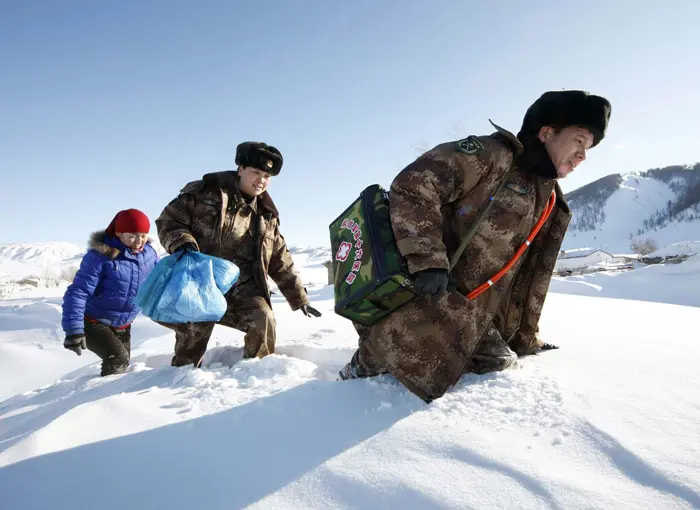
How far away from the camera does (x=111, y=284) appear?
3166mm

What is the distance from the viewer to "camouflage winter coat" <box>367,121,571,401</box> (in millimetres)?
1719

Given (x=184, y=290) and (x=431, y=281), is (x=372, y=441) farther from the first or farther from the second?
(x=184, y=290)

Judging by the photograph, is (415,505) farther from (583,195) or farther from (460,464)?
(583,195)

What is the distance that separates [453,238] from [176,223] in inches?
73.9

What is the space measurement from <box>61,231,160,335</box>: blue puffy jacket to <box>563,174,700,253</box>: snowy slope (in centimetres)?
8566

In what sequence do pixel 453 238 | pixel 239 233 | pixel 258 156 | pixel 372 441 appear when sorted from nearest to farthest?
pixel 372 441, pixel 453 238, pixel 258 156, pixel 239 233

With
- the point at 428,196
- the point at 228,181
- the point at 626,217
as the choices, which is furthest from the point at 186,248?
the point at 626,217

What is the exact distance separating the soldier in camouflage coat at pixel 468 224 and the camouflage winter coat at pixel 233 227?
1311 mm

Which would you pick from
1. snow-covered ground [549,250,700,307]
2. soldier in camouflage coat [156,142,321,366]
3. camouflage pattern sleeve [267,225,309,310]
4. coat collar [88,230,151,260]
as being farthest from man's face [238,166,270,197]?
snow-covered ground [549,250,700,307]

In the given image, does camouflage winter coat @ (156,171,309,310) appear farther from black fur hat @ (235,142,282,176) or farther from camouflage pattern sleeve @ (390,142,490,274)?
camouflage pattern sleeve @ (390,142,490,274)

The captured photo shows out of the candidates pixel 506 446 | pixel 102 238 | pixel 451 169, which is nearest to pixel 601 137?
pixel 451 169

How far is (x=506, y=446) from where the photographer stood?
1.23 metres

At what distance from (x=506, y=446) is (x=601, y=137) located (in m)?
1.55

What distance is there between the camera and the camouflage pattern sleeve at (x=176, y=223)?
8.38 feet
